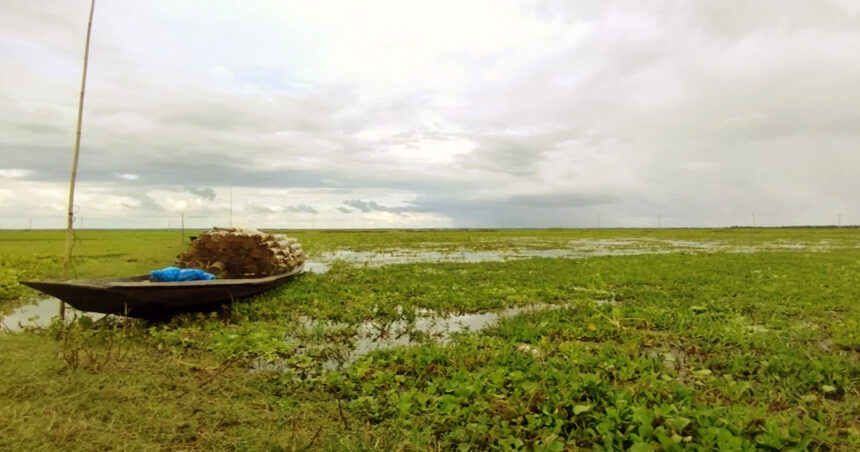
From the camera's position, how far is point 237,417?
4.15 meters

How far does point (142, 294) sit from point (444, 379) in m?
5.46

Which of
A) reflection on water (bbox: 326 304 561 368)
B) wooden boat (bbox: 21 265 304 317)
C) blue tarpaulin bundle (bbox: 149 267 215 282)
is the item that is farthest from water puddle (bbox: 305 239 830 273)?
reflection on water (bbox: 326 304 561 368)

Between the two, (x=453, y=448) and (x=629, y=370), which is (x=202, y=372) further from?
(x=629, y=370)

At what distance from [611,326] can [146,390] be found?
6.71m

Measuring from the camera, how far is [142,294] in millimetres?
7246

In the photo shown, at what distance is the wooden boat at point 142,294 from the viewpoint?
269 inches

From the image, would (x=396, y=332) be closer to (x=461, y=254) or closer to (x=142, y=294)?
(x=142, y=294)

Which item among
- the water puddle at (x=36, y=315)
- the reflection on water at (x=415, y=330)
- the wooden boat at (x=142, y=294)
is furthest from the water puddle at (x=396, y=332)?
the water puddle at (x=36, y=315)

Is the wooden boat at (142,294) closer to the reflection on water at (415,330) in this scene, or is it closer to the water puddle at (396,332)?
the water puddle at (396,332)

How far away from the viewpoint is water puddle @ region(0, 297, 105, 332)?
758cm

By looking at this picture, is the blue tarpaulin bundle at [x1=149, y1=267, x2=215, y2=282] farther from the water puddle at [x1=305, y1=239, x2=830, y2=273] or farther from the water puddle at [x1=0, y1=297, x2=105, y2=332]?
the water puddle at [x1=305, y1=239, x2=830, y2=273]

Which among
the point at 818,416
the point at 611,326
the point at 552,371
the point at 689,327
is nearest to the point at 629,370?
the point at 552,371

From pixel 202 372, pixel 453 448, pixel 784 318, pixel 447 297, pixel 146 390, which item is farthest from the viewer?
Result: pixel 447 297

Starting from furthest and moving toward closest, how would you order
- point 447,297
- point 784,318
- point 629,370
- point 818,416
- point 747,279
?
point 747,279, point 447,297, point 784,318, point 629,370, point 818,416
